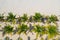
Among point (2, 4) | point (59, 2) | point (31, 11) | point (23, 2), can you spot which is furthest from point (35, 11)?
point (2, 4)

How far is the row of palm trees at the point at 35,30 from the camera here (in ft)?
5.46

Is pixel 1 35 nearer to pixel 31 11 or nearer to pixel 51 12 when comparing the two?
pixel 31 11

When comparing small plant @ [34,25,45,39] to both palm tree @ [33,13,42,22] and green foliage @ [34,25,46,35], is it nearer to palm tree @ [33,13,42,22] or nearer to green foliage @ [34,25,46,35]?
green foliage @ [34,25,46,35]

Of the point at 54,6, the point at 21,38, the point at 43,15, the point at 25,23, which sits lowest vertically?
the point at 21,38

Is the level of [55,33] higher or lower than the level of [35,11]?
lower

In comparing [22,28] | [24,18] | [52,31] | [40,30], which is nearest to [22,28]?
[22,28]

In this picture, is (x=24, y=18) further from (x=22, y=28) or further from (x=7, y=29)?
(x=7, y=29)

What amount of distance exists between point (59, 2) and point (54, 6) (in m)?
0.09

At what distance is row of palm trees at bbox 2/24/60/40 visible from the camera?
5.46ft

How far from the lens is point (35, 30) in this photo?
5.51ft

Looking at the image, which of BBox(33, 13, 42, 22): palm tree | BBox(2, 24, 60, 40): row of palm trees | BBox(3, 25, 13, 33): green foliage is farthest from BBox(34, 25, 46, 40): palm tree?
BBox(3, 25, 13, 33): green foliage

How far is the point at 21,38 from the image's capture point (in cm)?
168

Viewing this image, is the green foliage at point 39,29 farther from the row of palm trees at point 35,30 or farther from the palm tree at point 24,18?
the palm tree at point 24,18

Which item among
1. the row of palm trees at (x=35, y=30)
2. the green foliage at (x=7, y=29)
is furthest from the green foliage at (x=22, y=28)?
the green foliage at (x=7, y=29)
